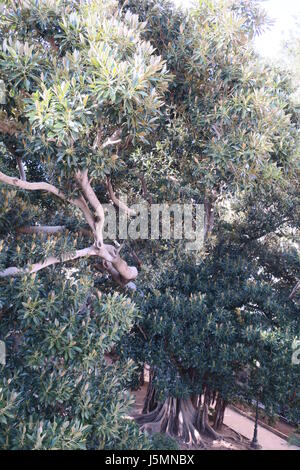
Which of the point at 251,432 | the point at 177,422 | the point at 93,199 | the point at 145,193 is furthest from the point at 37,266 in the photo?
the point at 251,432

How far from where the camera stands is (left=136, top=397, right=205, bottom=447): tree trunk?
7281mm

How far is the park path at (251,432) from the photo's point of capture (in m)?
8.70

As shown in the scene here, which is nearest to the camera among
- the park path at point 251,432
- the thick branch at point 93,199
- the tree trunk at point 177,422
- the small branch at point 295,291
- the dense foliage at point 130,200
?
the dense foliage at point 130,200

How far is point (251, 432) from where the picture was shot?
9734mm

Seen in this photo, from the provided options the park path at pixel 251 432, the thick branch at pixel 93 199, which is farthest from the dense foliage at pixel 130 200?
the park path at pixel 251 432

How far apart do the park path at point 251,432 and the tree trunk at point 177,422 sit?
213cm

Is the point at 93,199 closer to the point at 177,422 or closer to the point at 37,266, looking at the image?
the point at 37,266

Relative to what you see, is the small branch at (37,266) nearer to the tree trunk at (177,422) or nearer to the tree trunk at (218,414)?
the tree trunk at (177,422)

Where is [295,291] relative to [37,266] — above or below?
below

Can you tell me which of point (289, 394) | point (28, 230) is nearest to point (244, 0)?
point (28, 230)

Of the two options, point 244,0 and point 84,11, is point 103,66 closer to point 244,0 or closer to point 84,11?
point 84,11

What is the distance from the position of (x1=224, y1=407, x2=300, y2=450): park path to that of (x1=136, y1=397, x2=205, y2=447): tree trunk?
7.00 ft

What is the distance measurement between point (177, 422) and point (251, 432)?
341cm

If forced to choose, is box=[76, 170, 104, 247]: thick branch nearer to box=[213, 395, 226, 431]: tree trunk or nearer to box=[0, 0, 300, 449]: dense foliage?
box=[0, 0, 300, 449]: dense foliage
